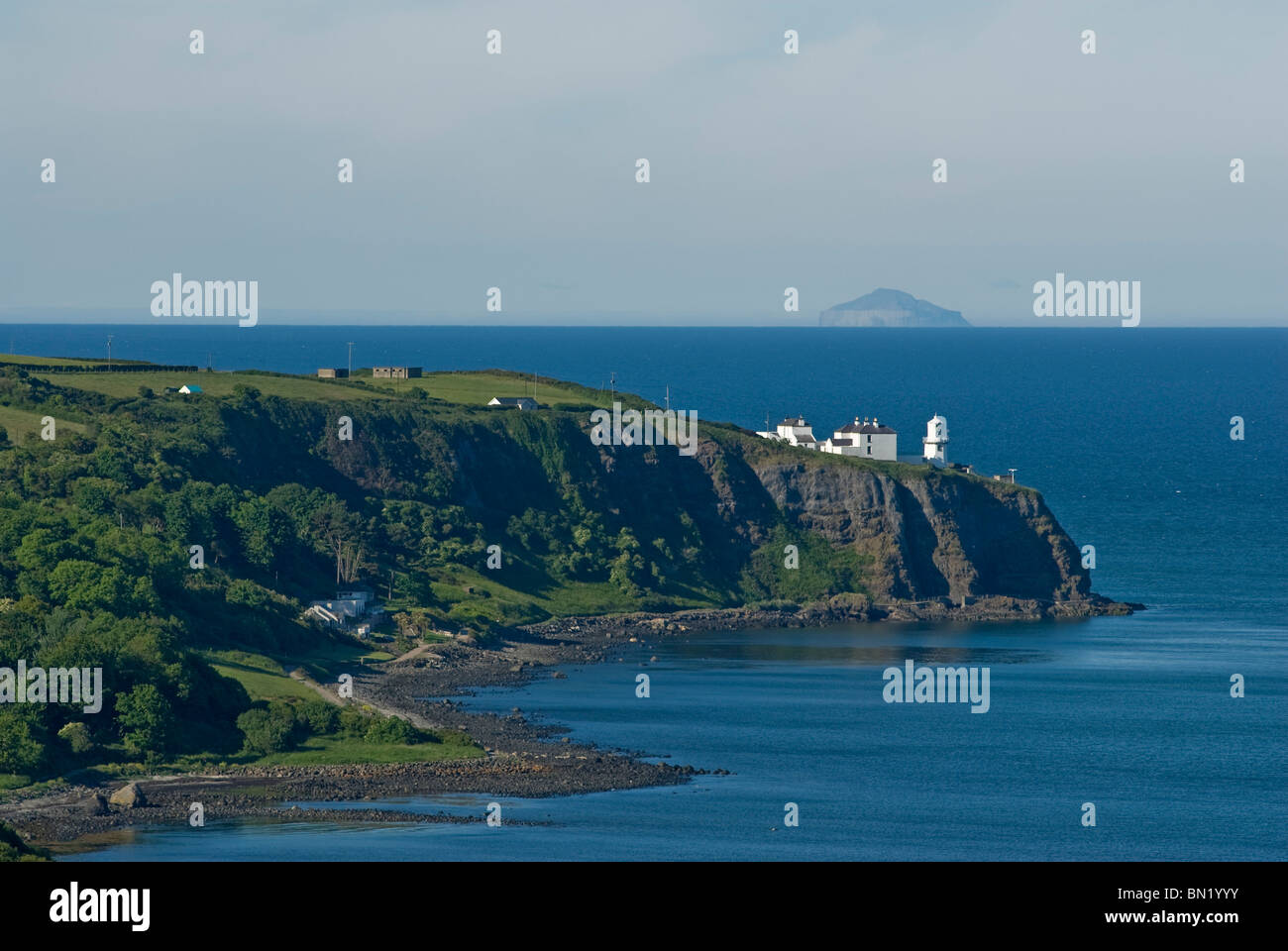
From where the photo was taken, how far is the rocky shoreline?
83.7m

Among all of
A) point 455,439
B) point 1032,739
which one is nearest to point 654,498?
point 455,439

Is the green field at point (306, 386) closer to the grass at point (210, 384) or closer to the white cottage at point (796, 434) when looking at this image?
the grass at point (210, 384)

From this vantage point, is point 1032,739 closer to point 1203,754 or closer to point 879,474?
point 1203,754

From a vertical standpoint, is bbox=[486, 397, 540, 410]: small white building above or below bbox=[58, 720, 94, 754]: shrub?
above

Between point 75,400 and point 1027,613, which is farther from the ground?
point 75,400

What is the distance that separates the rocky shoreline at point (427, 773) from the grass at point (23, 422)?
41.8 meters

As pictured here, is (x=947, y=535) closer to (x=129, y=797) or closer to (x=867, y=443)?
(x=867, y=443)

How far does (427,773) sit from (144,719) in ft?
47.9

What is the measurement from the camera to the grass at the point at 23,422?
15338 cm

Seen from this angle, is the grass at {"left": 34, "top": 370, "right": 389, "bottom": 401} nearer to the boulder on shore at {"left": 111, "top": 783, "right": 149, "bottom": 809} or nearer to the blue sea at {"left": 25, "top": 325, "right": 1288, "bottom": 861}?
the blue sea at {"left": 25, "top": 325, "right": 1288, "bottom": 861}

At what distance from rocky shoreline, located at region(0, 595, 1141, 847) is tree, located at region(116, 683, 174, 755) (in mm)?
4056

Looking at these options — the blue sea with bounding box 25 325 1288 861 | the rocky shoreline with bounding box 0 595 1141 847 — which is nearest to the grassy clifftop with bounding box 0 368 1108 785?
the rocky shoreline with bounding box 0 595 1141 847
